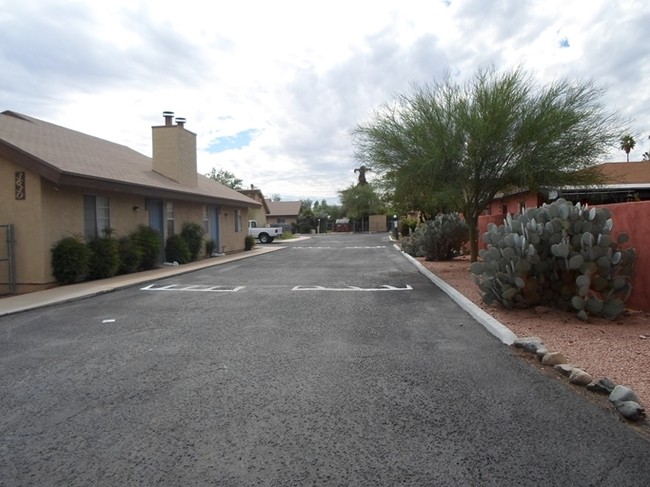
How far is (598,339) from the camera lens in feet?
22.6

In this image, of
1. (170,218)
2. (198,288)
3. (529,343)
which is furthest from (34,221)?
(529,343)

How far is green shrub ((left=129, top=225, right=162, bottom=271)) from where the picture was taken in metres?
17.2

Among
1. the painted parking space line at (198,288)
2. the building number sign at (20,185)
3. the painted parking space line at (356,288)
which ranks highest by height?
the building number sign at (20,185)

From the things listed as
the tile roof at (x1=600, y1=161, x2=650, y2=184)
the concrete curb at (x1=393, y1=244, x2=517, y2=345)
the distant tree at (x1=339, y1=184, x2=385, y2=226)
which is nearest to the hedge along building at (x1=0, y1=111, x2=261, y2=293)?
the concrete curb at (x1=393, y1=244, x2=517, y2=345)

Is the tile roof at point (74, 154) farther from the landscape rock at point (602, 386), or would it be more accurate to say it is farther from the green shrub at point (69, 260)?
the landscape rock at point (602, 386)

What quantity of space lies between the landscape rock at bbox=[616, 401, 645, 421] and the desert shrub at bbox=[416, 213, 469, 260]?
51.4 ft

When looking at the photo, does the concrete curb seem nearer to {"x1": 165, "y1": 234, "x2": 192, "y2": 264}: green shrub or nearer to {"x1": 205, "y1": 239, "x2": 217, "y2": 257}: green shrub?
{"x1": 165, "y1": 234, "x2": 192, "y2": 264}: green shrub

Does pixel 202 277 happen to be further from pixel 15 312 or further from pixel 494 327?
pixel 494 327

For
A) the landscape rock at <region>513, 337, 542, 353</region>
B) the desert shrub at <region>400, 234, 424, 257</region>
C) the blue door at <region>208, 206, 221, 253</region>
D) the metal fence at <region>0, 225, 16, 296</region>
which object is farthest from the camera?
the blue door at <region>208, 206, 221, 253</region>

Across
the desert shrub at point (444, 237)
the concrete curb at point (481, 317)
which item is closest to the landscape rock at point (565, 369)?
the concrete curb at point (481, 317)

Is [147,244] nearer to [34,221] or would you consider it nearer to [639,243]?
[34,221]

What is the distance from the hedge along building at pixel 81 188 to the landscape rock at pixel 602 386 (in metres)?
12.3

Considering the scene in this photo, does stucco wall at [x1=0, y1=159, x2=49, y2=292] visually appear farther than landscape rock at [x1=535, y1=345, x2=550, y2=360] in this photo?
Yes

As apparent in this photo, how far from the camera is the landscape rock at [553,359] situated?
5.77 meters
